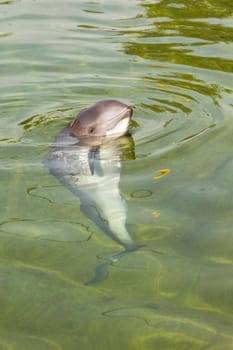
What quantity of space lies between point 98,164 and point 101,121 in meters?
0.74

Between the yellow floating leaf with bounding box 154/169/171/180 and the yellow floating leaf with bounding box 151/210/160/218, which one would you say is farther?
the yellow floating leaf with bounding box 154/169/171/180

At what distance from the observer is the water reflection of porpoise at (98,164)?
497 cm

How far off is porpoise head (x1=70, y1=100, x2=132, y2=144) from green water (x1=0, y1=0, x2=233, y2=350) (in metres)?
0.19

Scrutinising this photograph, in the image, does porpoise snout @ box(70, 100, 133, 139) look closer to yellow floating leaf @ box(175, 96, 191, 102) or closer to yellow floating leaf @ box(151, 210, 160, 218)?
yellow floating leaf @ box(175, 96, 191, 102)

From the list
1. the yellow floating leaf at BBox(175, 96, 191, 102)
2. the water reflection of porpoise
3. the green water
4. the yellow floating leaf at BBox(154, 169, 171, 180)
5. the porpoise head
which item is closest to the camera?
the green water

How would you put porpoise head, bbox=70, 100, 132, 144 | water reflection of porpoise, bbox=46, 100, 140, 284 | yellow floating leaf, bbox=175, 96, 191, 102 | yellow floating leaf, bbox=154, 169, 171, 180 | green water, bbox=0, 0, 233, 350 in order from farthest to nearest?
yellow floating leaf, bbox=175, 96, 191, 102 → porpoise head, bbox=70, 100, 132, 144 → yellow floating leaf, bbox=154, 169, 171, 180 → water reflection of porpoise, bbox=46, 100, 140, 284 → green water, bbox=0, 0, 233, 350

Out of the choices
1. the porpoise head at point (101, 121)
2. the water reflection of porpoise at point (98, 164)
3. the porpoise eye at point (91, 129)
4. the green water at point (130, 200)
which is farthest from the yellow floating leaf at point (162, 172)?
the porpoise eye at point (91, 129)

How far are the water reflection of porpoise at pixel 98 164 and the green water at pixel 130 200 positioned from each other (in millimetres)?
88

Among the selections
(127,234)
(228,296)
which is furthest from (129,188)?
(228,296)

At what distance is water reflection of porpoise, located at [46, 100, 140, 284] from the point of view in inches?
196

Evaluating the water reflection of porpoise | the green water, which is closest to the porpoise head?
the water reflection of porpoise

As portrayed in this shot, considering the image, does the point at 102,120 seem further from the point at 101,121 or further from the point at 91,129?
the point at 91,129

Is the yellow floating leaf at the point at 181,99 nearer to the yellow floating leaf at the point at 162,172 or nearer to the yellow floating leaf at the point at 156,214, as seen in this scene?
the yellow floating leaf at the point at 162,172

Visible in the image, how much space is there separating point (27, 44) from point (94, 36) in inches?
40.8
